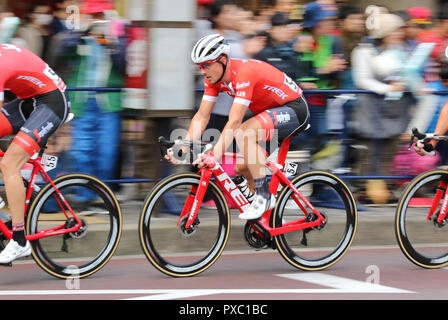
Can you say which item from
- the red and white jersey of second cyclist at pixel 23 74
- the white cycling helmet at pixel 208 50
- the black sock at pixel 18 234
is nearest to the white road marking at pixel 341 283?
the white cycling helmet at pixel 208 50

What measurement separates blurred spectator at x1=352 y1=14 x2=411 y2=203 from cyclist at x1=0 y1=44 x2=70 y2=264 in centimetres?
354

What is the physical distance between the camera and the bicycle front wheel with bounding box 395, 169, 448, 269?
716 cm

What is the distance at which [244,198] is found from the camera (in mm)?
6980

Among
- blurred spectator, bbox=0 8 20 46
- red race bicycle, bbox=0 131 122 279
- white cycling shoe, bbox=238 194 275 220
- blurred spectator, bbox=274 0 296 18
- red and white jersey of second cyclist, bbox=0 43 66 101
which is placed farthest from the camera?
blurred spectator, bbox=274 0 296 18

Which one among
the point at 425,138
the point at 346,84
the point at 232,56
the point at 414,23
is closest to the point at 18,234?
the point at 232,56

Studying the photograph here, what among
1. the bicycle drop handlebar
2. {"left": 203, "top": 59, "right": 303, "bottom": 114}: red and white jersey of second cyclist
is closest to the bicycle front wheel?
the bicycle drop handlebar

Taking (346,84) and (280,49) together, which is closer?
(280,49)

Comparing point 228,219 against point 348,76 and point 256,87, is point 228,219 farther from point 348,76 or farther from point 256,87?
point 348,76

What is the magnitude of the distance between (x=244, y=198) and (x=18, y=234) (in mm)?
1852

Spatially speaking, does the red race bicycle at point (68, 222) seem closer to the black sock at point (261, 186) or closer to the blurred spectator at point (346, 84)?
the black sock at point (261, 186)

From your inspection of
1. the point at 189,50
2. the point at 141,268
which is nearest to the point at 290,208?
the point at 141,268

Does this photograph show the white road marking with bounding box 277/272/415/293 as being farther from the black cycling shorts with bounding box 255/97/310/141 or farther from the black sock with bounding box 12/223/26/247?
the black sock with bounding box 12/223/26/247

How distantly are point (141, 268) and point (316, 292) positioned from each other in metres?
1.72

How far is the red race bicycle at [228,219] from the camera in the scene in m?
6.77
